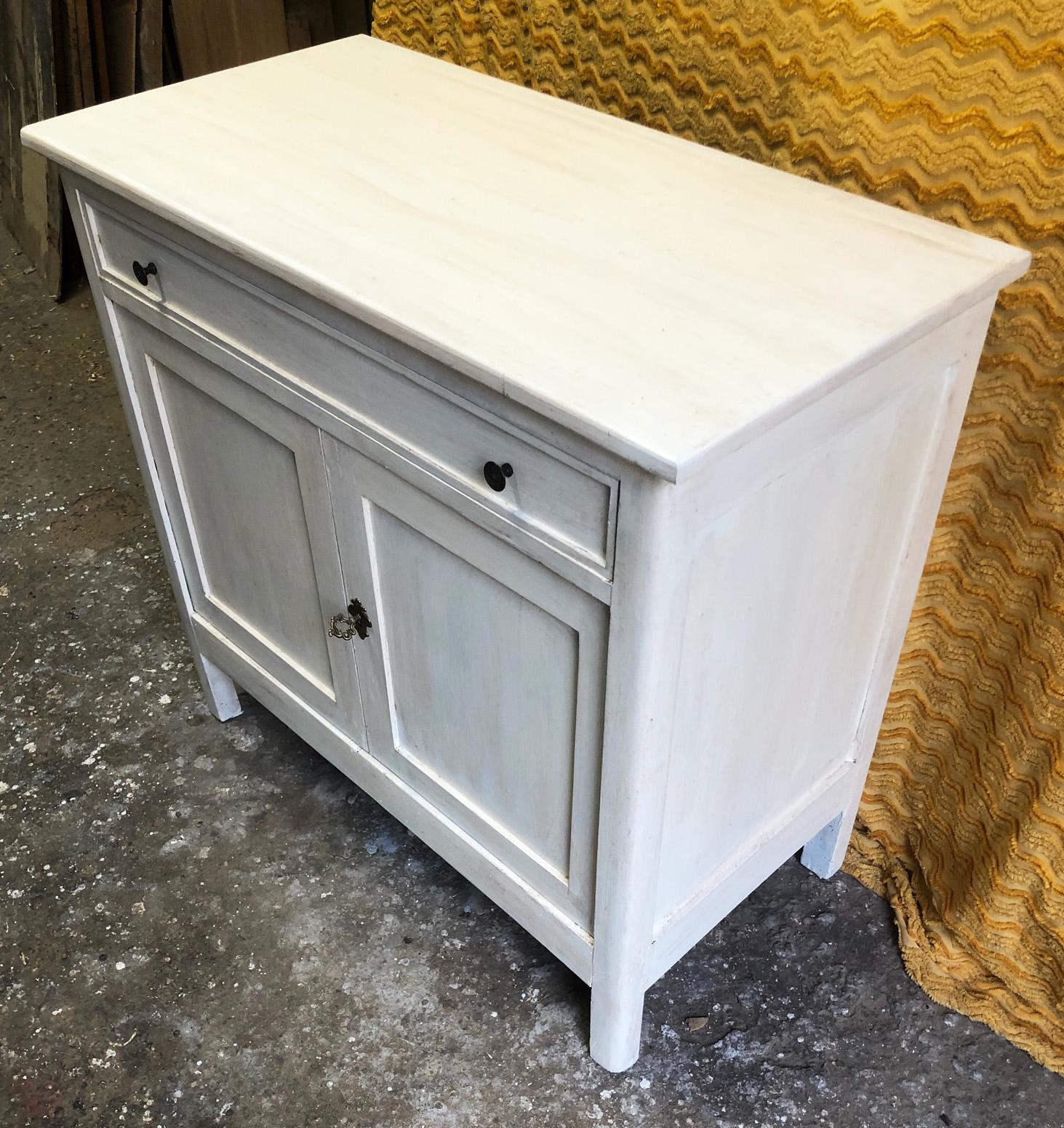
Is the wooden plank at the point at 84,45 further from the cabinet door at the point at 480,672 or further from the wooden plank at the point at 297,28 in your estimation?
the cabinet door at the point at 480,672

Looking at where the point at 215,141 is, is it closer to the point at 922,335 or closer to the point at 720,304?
the point at 720,304

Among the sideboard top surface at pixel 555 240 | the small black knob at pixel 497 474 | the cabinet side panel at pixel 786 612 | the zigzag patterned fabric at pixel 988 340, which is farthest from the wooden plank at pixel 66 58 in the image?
the cabinet side panel at pixel 786 612

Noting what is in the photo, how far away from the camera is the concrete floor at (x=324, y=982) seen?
4.35 ft

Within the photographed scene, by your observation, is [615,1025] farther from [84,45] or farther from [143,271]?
[84,45]

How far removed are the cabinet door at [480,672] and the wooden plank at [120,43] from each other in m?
2.05

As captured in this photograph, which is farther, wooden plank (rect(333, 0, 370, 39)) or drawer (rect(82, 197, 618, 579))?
wooden plank (rect(333, 0, 370, 39))

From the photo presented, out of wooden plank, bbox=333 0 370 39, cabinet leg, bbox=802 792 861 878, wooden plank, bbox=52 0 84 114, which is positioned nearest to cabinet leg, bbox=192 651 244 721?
cabinet leg, bbox=802 792 861 878

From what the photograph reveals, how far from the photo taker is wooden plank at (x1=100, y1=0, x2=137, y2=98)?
2.69 m

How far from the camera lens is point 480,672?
3.76ft

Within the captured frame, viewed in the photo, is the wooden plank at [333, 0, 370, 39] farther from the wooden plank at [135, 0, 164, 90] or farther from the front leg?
the front leg

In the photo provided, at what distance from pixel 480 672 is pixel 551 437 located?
14.1 inches

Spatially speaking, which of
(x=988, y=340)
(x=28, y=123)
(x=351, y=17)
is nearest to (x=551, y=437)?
(x=988, y=340)

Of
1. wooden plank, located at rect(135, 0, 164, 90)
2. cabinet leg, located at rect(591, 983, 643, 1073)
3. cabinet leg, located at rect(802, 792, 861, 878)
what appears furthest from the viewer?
wooden plank, located at rect(135, 0, 164, 90)

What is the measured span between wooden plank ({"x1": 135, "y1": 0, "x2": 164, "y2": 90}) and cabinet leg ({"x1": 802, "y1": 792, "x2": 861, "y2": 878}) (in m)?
2.27
